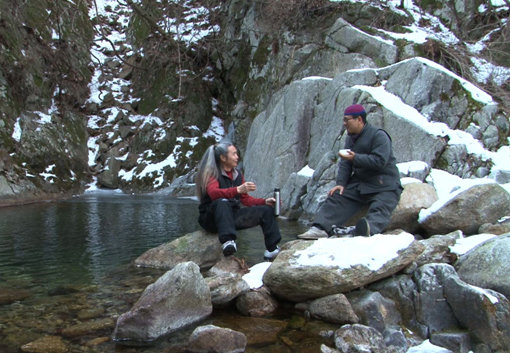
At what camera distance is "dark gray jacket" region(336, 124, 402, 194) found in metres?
6.47

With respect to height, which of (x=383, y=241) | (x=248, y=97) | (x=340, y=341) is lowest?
(x=340, y=341)

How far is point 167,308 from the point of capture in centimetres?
443

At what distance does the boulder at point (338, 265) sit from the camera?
4785 millimetres

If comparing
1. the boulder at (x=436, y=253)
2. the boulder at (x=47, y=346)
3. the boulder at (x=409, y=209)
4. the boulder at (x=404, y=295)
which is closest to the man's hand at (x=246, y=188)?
the boulder at (x=404, y=295)

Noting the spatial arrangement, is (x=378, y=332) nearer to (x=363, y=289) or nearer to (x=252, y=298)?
(x=363, y=289)

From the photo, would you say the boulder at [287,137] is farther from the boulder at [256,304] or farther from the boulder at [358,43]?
the boulder at [256,304]

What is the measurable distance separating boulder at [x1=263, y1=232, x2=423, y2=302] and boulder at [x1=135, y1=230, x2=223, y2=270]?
2334mm

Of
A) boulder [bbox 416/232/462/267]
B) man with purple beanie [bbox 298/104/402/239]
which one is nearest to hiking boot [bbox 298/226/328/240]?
man with purple beanie [bbox 298/104/402/239]

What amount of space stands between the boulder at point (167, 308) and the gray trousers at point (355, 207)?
2608mm

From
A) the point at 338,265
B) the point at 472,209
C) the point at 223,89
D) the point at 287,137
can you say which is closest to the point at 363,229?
the point at 338,265

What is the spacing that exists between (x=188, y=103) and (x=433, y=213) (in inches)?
1195

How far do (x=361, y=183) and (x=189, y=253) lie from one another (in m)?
3.25

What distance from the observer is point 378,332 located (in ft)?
13.5

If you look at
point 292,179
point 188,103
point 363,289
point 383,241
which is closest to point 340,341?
point 363,289
